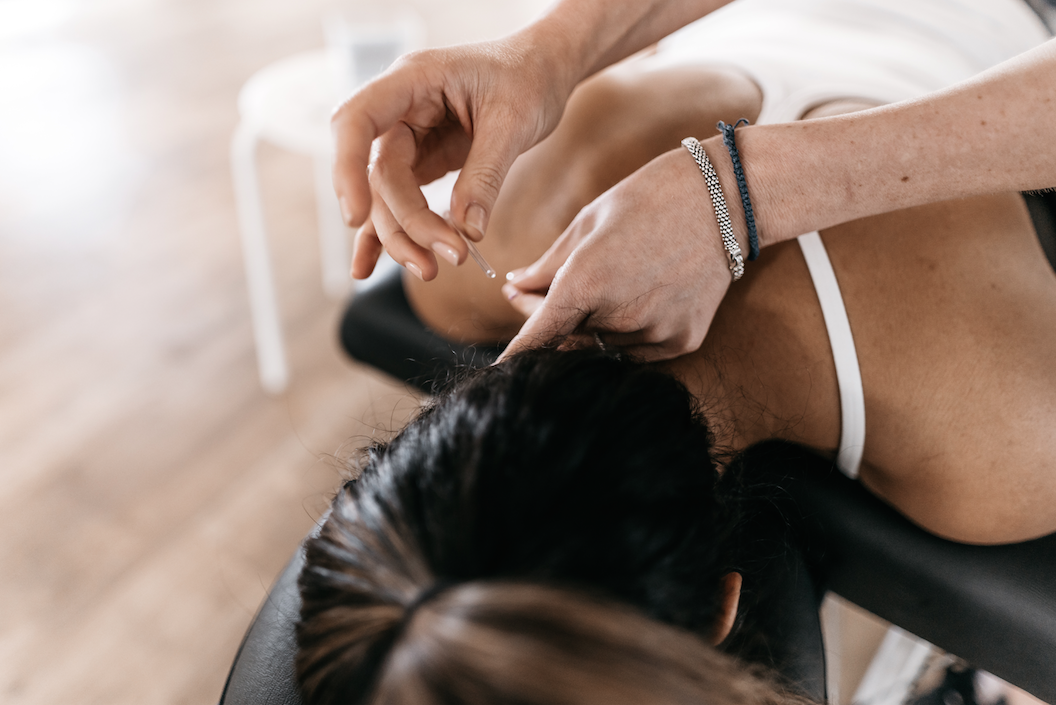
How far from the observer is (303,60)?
1730 millimetres

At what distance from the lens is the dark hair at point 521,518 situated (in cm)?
46

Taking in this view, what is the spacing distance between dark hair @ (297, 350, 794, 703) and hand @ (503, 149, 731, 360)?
107mm

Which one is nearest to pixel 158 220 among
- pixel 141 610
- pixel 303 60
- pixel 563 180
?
pixel 303 60

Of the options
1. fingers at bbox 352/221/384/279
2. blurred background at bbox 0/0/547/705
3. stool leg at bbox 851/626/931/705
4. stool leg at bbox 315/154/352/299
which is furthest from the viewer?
stool leg at bbox 315/154/352/299

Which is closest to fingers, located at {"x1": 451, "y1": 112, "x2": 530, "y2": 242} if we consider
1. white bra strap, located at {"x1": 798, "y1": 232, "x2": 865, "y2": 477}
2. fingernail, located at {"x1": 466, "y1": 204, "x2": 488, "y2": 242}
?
→ fingernail, located at {"x1": 466, "y1": 204, "x2": 488, "y2": 242}

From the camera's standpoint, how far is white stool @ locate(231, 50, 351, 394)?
59.1 inches

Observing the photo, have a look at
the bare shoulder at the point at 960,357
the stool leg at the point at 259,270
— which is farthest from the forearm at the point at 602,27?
the stool leg at the point at 259,270

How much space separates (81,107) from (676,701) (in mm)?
3176

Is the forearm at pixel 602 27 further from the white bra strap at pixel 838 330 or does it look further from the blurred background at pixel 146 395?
the blurred background at pixel 146 395

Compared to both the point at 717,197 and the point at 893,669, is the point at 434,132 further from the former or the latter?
the point at 893,669

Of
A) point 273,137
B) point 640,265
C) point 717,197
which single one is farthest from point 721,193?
point 273,137

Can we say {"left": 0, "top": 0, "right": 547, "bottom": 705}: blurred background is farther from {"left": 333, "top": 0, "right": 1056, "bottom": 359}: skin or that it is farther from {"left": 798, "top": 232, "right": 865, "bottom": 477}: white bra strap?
{"left": 798, "top": 232, "right": 865, "bottom": 477}: white bra strap

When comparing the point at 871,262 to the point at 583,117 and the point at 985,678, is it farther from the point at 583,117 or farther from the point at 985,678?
the point at 985,678

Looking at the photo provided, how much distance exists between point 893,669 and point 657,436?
3.07 feet
